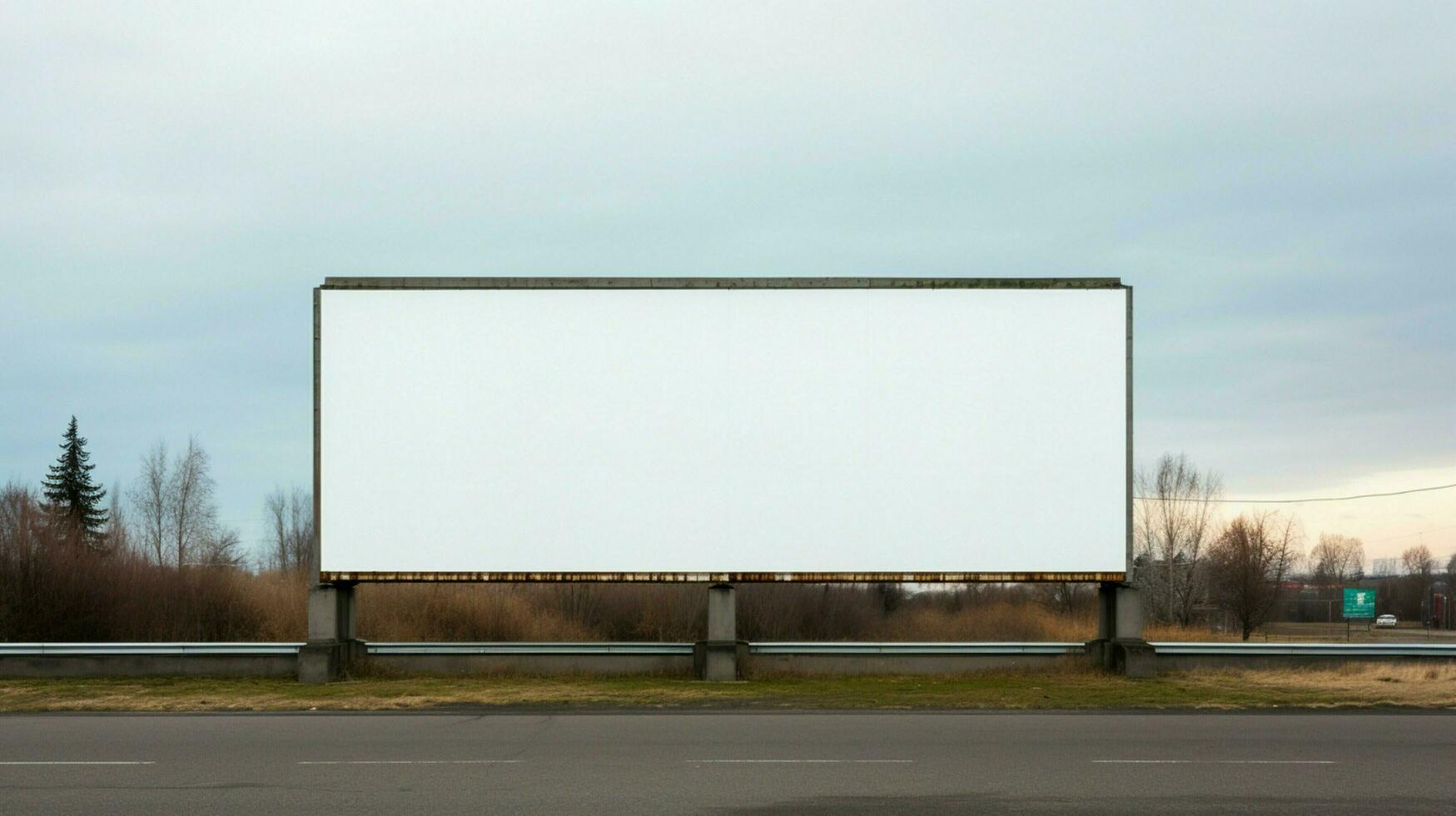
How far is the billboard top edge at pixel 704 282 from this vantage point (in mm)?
25844

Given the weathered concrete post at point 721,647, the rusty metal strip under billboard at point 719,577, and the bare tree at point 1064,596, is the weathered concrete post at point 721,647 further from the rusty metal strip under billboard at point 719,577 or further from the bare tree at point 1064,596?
the bare tree at point 1064,596

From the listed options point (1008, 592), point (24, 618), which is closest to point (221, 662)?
point (24, 618)

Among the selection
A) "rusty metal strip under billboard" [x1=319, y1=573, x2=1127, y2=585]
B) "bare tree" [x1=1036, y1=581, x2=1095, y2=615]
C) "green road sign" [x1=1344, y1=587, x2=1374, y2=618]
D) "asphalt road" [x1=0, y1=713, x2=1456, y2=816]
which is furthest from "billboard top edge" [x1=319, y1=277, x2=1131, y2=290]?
"green road sign" [x1=1344, y1=587, x2=1374, y2=618]

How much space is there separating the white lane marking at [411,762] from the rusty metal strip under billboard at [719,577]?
11921mm

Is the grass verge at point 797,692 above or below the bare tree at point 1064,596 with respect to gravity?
above

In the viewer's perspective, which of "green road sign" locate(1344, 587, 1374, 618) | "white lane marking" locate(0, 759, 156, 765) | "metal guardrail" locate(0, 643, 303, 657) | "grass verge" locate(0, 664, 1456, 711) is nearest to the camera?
"white lane marking" locate(0, 759, 156, 765)

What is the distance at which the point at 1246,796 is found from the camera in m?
11.3

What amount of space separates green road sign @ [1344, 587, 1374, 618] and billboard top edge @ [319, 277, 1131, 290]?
4773 centimetres

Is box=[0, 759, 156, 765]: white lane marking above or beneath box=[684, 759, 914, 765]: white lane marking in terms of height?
beneath

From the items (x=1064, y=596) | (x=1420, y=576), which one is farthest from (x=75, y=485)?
(x=1420, y=576)

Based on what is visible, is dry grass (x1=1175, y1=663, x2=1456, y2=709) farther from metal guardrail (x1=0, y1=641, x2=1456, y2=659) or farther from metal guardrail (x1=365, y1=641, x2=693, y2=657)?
metal guardrail (x1=365, y1=641, x2=693, y2=657)

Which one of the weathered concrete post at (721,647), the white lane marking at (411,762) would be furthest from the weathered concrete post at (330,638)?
the white lane marking at (411,762)

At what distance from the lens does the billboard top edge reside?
25.8 m

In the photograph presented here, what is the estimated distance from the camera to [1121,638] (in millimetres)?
25812
